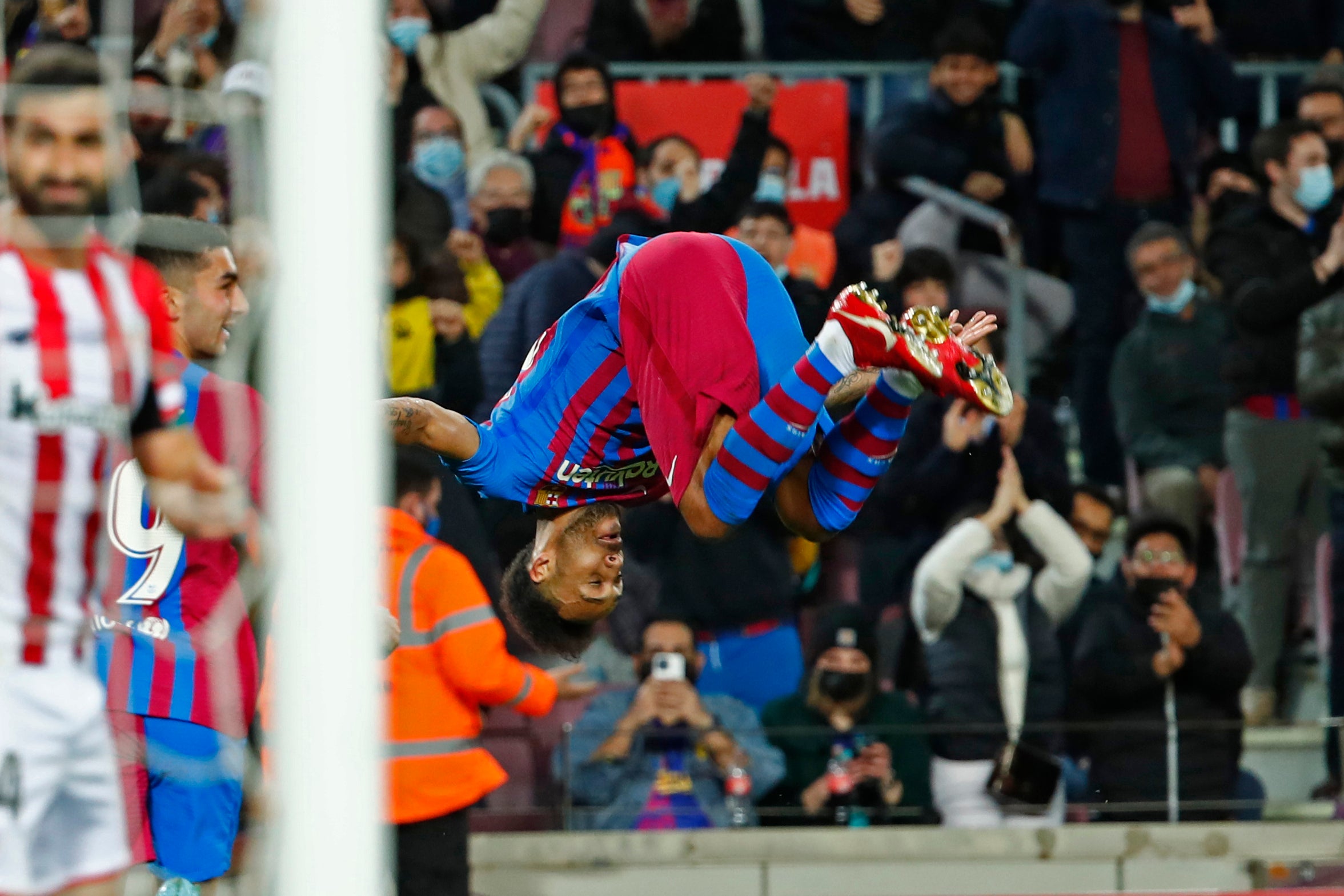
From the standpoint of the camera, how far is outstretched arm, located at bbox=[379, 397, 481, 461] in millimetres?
4062

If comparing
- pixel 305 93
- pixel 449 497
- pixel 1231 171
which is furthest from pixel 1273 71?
pixel 305 93

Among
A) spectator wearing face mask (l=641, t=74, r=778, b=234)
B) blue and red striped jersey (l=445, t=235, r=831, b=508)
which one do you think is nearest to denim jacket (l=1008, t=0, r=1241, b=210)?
spectator wearing face mask (l=641, t=74, r=778, b=234)

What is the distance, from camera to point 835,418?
6.23m

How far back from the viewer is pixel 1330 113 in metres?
6.66

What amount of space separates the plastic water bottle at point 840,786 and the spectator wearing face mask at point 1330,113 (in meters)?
2.67

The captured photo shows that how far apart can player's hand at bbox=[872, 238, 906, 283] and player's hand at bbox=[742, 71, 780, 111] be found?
62 cm

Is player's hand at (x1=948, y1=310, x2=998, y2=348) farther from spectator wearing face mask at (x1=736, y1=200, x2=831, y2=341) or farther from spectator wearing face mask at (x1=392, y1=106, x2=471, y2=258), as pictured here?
spectator wearing face mask at (x1=392, y1=106, x2=471, y2=258)

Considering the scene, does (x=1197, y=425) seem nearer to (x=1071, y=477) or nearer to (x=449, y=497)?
(x=1071, y=477)

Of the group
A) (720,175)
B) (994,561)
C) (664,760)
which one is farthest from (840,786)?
(720,175)

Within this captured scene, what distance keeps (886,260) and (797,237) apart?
1.17ft

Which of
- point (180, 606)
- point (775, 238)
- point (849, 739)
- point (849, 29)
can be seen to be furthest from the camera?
point (849, 29)

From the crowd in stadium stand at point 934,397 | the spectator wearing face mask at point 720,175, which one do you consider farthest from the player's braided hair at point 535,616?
the spectator wearing face mask at point 720,175

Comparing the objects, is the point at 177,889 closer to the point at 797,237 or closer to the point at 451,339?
the point at 451,339

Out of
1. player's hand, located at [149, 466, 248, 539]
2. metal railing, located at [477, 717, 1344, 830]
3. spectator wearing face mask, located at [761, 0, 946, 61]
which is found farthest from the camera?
spectator wearing face mask, located at [761, 0, 946, 61]
